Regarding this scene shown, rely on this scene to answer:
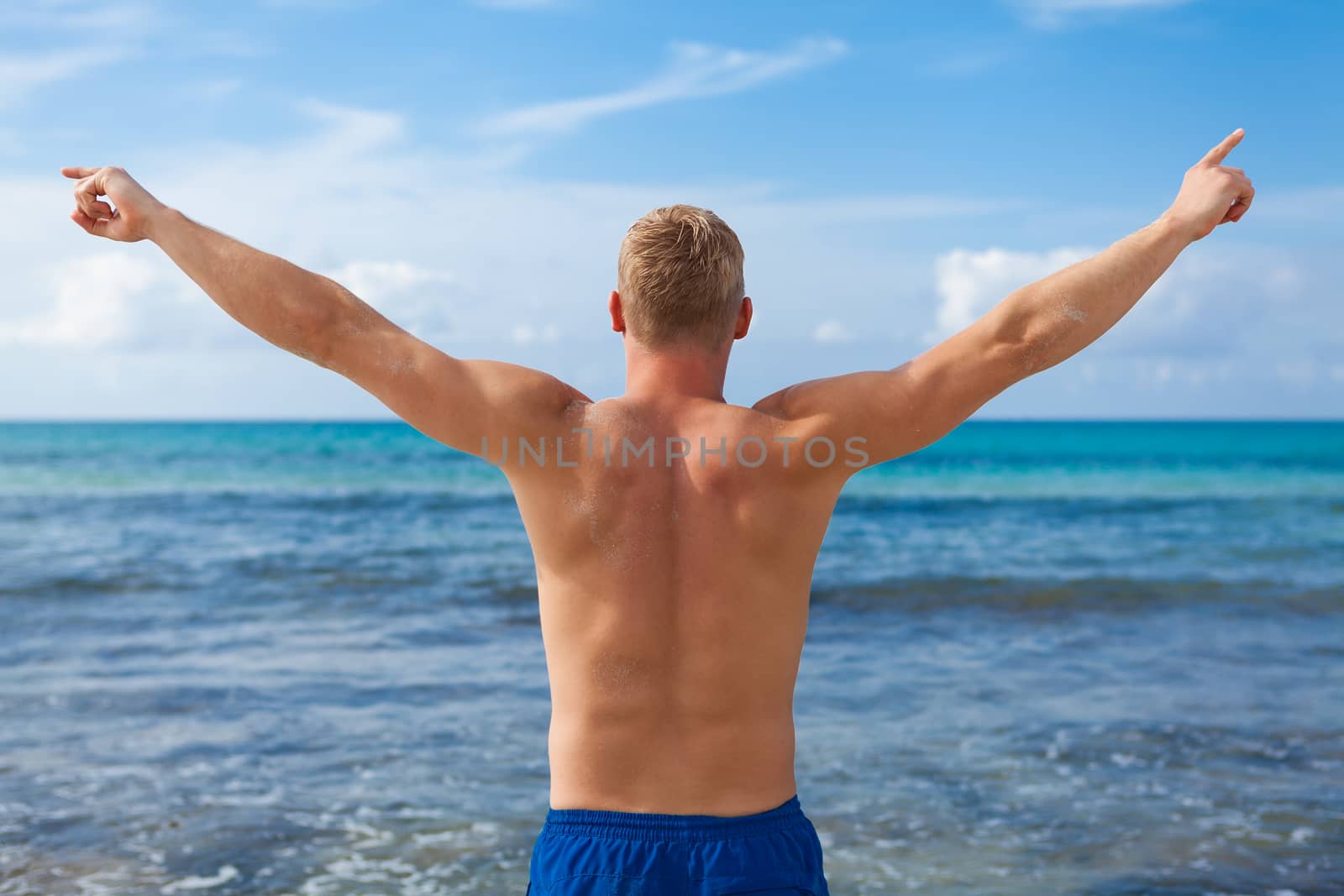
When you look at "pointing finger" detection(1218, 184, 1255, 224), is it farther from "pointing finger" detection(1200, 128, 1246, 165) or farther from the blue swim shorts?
the blue swim shorts

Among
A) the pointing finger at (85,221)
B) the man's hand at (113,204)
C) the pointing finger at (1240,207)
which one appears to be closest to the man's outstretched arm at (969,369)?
the pointing finger at (1240,207)

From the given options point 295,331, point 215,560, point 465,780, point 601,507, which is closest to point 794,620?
point 601,507

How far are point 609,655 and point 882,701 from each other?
5650 millimetres

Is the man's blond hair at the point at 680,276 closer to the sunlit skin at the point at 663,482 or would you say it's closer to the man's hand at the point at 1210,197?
the sunlit skin at the point at 663,482

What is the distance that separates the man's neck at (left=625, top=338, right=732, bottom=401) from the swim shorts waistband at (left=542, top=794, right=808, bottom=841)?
788 millimetres

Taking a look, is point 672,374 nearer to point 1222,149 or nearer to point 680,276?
point 680,276

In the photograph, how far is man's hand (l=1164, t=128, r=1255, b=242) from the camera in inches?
89.4

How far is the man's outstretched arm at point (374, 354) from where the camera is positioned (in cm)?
202

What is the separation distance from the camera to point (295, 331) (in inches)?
80.1

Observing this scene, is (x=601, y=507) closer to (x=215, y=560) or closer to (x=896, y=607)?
(x=896, y=607)

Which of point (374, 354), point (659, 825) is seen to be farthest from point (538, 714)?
point (374, 354)

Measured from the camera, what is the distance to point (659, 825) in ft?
6.73

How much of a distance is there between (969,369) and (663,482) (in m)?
0.63

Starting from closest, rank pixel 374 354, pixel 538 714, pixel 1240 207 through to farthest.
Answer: pixel 374 354
pixel 1240 207
pixel 538 714
